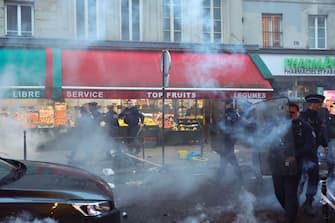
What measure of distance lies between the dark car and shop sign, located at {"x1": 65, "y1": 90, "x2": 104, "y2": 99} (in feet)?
21.9

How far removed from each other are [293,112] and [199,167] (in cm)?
459

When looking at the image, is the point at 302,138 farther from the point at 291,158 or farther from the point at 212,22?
the point at 212,22

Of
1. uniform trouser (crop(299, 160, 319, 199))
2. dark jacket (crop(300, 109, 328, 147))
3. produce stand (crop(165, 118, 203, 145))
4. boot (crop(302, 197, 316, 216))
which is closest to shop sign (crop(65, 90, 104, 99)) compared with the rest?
produce stand (crop(165, 118, 203, 145))

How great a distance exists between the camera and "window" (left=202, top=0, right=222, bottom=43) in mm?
10766

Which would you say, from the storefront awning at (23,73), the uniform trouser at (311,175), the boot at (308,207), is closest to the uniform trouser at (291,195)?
the boot at (308,207)

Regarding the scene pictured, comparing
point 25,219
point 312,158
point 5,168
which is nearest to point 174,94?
point 312,158

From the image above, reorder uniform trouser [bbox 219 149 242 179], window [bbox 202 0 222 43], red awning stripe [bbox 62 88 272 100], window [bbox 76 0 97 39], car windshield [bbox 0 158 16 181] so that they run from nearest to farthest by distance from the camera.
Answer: car windshield [bbox 0 158 16 181], uniform trouser [bbox 219 149 242 179], window [bbox 76 0 97 39], window [bbox 202 0 222 43], red awning stripe [bbox 62 88 272 100]

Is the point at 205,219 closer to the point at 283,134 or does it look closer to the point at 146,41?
the point at 283,134

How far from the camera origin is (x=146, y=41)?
500 inches

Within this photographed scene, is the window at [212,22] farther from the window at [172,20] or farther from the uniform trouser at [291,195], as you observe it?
the uniform trouser at [291,195]

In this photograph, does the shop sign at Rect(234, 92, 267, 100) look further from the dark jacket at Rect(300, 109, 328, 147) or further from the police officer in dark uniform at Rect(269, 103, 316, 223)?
the police officer in dark uniform at Rect(269, 103, 316, 223)

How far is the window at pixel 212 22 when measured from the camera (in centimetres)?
1077

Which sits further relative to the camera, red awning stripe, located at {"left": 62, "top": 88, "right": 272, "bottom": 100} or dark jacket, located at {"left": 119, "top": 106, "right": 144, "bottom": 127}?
dark jacket, located at {"left": 119, "top": 106, "right": 144, "bottom": 127}

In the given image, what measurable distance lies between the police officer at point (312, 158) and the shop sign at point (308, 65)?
8.42 m
